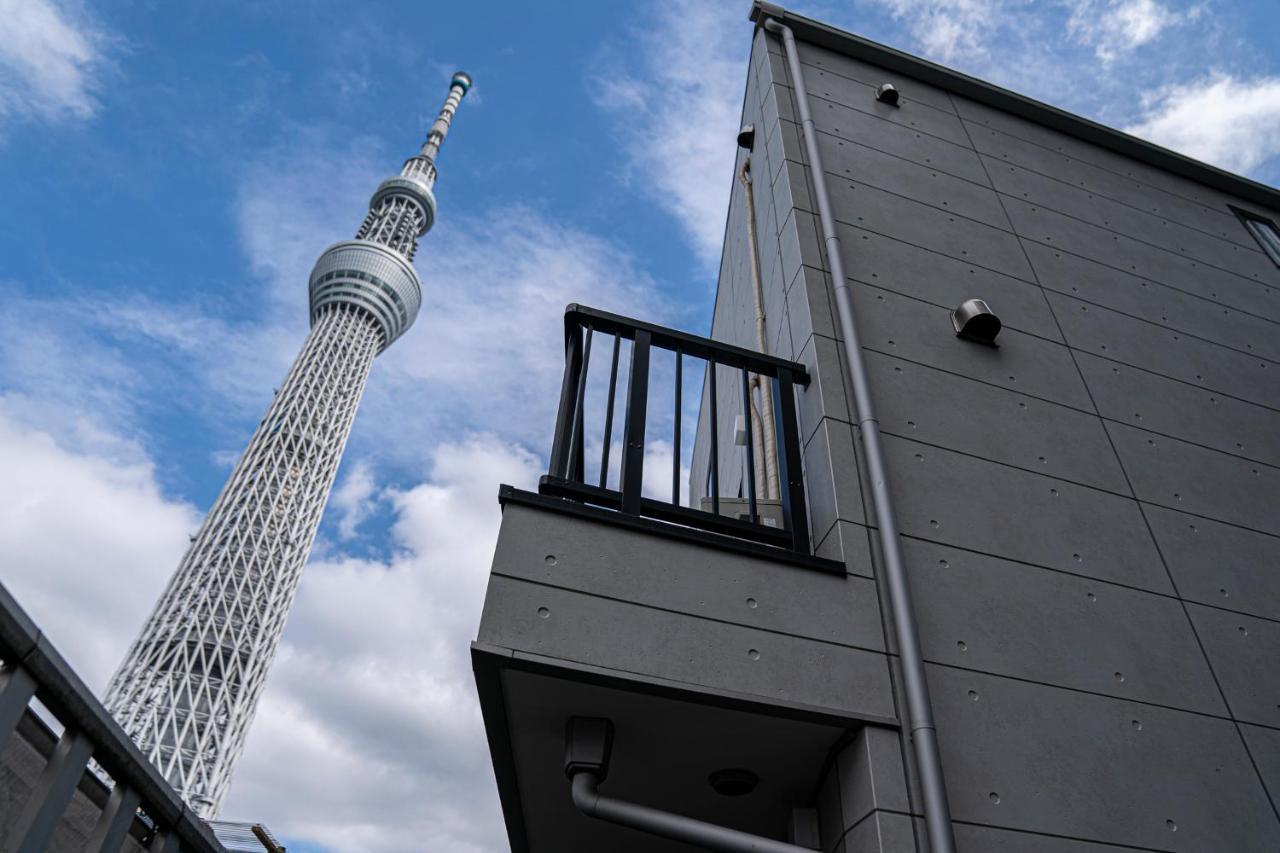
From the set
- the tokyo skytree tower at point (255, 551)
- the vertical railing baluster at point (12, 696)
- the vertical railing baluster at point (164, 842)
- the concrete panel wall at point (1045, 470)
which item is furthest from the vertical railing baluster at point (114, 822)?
the tokyo skytree tower at point (255, 551)

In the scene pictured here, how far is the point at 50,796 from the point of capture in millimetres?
1964

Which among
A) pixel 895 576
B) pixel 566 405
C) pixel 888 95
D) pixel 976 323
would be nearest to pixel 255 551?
pixel 888 95

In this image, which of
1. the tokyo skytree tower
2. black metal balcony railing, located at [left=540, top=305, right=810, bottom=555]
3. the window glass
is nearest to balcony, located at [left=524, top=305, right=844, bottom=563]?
black metal balcony railing, located at [left=540, top=305, right=810, bottom=555]

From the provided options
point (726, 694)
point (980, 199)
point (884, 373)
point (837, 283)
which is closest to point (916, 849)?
point (726, 694)

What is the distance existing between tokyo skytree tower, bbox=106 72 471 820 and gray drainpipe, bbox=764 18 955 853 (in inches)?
1504

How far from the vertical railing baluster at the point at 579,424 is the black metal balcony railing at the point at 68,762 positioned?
73.5 inches

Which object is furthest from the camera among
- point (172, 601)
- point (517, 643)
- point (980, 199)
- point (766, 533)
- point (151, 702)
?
point (172, 601)

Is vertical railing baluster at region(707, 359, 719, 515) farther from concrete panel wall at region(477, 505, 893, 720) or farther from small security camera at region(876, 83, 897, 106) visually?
small security camera at region(876, 83, 897, 106)

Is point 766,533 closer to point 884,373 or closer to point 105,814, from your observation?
point 884,373

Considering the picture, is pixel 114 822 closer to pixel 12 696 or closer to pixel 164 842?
pixel 164 842

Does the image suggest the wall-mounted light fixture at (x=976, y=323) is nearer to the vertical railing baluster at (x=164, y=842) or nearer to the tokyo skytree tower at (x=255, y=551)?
the vertical railing baluster at (x=164, y=842)

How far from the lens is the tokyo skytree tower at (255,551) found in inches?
1423

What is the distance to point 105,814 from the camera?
90.6 inches

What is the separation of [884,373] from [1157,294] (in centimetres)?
340
